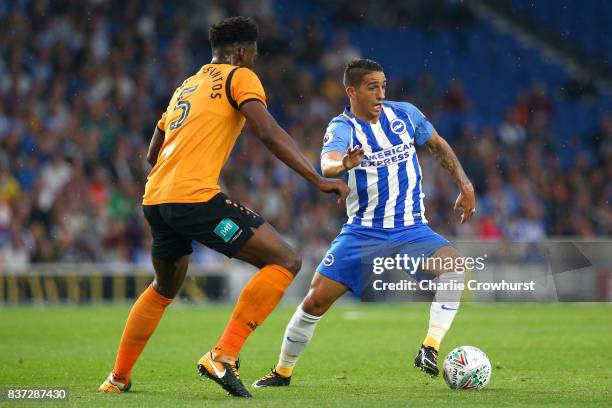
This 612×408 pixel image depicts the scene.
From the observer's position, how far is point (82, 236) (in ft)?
63.4

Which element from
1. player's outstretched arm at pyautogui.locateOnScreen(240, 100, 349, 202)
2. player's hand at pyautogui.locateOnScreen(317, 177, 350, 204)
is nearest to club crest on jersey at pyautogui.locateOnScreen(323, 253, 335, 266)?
player's outstretched arm at pyautogui.locateOnScreen(240, 100, 349, 202)

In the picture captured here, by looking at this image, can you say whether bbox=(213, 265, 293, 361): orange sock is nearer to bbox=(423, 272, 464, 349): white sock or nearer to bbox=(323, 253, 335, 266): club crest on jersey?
bbox=(323, 253, 335, 266): club crest on jersey

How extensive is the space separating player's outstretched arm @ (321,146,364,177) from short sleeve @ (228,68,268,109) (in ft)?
2.04

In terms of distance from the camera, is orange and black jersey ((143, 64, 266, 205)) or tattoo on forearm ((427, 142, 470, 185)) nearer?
orange and black jersey ((143, 64, 266, 205))

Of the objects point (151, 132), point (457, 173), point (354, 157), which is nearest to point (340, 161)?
point (354, 157)

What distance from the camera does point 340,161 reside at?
753 cm

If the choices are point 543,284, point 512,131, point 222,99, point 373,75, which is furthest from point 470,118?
point 222,99

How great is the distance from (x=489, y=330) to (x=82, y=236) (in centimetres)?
834

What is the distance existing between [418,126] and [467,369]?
6.43 ft

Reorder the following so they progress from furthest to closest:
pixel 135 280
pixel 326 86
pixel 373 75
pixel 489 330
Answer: pixel 326 86, pixel 135 280, pixel 489 330, pixel 373 75

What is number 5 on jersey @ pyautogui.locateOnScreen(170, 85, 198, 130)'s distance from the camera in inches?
281

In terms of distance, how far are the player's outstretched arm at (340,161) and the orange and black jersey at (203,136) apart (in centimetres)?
62

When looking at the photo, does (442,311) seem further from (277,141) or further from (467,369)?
(277,141)

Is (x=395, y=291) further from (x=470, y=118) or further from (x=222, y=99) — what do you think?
(x=222, y=99)
